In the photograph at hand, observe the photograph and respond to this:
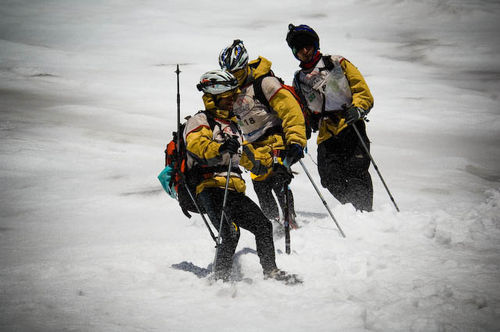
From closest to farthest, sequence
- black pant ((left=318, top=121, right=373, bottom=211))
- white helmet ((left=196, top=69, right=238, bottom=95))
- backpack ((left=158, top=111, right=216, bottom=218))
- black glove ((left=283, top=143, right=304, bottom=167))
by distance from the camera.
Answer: white helmet ((left=196, top=69, right=238, bottom=95)) → backpack ((left=158, top=111, right=216, bottom=218)) → black glove ((left=283, top=143, right=304, bottom=167)) → black pant ((left=318, top=121, right=373, bottom=211))

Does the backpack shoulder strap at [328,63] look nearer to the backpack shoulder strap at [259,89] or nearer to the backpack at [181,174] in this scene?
the backpack shoulder strap at [259,89]

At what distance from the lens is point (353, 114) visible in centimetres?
488

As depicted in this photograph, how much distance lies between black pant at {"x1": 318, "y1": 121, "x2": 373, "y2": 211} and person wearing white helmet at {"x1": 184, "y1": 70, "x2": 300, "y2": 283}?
1.58 meters

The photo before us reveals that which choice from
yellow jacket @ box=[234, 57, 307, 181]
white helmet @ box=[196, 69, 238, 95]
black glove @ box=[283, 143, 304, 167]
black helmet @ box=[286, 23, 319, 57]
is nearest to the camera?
white helmet @ box=[196, 69, 238, 95]

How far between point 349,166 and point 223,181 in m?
1.85

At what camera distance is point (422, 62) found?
2030cm

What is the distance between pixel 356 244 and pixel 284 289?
3.96 ft

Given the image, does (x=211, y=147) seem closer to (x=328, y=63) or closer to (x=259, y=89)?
(x=259, y=89)

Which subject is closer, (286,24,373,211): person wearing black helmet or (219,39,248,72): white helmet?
(219,39,248,72): white helmet

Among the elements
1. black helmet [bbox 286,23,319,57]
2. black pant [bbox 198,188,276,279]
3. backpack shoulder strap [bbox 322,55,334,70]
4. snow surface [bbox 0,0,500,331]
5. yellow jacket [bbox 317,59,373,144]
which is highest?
black helmet [bbox 286,23,319,57]

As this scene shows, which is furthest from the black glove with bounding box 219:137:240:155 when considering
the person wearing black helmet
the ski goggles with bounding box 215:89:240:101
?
the person wearing black helmet

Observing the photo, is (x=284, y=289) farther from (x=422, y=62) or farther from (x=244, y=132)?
(x=422, y=62)

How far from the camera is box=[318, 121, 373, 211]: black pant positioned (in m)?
5.25

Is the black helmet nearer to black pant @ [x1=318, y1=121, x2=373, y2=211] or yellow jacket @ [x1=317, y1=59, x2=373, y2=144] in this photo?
yellow jacket @ [x1=317, y1=59, x2=373, y2=144]
